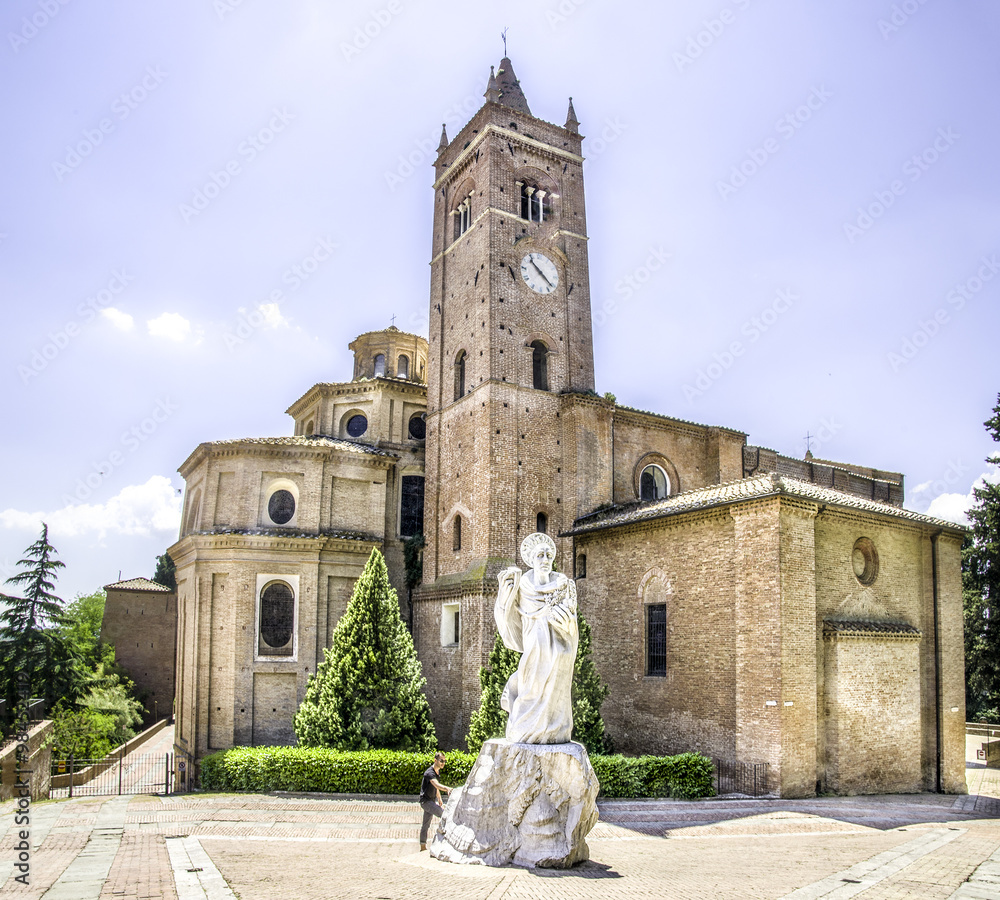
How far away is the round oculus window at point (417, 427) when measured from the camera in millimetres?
29750

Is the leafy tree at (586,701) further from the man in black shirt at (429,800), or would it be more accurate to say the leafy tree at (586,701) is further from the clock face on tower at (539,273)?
the clock face on tower at (539,273)

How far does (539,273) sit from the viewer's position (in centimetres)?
2648

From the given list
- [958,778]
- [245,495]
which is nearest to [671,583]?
[958,778]

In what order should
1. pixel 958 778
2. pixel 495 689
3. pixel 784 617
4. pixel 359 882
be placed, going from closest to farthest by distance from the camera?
pixel 359 882 < pixel 784 617 < pixel 495 689 < pixel 958 778

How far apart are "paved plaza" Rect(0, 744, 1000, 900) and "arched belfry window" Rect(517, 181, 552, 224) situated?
1830 cm

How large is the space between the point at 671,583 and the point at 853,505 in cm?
472

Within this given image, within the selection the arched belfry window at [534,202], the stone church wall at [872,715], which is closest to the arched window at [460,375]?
the arched belfry window at [534,202]

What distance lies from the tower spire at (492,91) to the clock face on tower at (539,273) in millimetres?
5499

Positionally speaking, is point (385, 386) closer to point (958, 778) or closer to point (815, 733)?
point (815, 733)

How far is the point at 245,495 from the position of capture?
82.1 ft

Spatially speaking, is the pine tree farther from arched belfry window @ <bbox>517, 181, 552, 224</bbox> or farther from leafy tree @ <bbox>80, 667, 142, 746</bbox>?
arched belfry window @ <bbox>517, 181, 552, 224</bbox>

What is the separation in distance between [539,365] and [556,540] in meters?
5.71

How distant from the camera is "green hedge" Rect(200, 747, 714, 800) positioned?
57.0ft

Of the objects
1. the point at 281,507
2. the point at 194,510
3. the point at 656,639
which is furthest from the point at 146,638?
the point at 656,639
